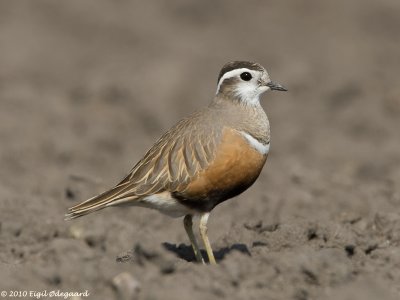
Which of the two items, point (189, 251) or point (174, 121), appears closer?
point (189, 251)

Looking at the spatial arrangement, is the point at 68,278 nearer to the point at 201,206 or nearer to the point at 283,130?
the point at 201,206

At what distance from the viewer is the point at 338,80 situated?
59.7ft

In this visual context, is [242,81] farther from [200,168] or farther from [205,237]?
[205,237]

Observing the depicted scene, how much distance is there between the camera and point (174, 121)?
16438mm

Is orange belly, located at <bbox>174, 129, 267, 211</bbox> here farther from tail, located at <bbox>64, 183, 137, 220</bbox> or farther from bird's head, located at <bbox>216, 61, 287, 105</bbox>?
bird's head, located at <bbox>216, 61, 287, 105</bbox>

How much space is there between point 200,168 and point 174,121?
25.5ft

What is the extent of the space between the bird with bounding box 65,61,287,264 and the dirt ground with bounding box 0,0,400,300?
0.49 metres

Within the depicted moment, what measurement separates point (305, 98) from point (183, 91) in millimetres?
2353

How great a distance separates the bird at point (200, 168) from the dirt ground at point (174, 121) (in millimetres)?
489

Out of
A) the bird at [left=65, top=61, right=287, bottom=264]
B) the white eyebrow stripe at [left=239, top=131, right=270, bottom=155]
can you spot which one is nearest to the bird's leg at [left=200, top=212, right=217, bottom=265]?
the bird at [left=65, top=61, right=287, bottom=264]

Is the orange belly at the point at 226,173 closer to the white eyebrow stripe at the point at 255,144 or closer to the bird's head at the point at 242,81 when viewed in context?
the white eyebrow stripe at the point at 255,144

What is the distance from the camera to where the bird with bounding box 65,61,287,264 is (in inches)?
343

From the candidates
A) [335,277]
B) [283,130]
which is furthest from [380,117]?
[335,277]

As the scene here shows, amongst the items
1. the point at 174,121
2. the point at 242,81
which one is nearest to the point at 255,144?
the point at 242,81
